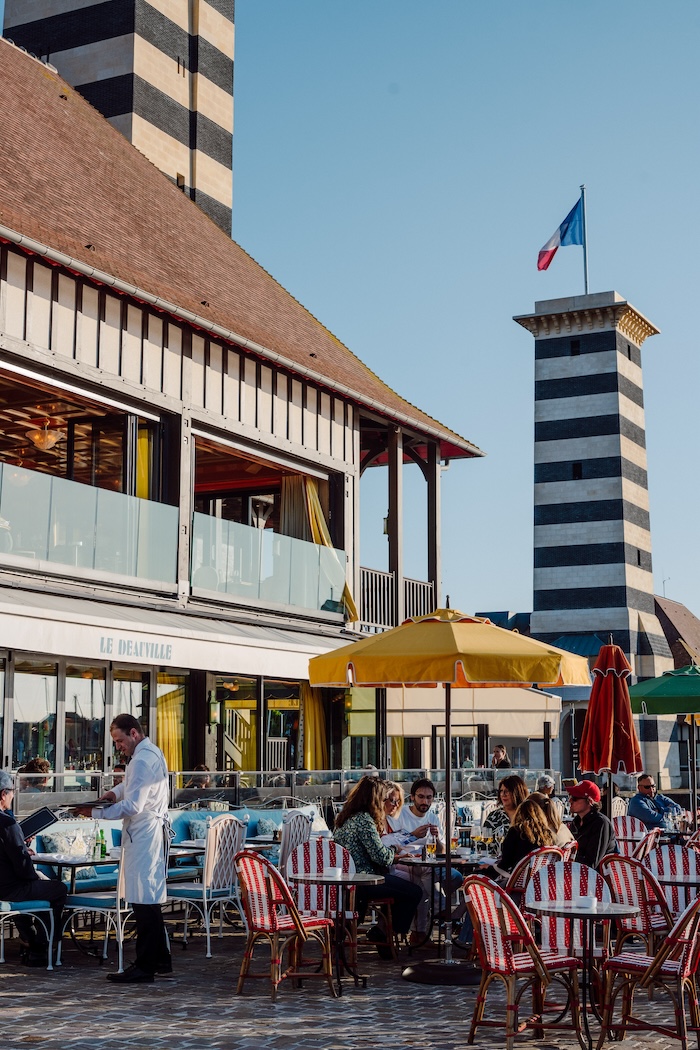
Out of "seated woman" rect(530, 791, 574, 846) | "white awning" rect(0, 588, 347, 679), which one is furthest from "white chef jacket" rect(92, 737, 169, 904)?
"white awning" rect(0, 588, 347, 679)

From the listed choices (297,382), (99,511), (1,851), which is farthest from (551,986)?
(297,382)

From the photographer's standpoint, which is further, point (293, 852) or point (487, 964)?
point (293, 852)

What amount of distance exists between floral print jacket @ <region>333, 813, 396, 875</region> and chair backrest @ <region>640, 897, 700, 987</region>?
330 centimetres

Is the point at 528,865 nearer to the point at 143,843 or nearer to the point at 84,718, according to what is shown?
the point at 143,843

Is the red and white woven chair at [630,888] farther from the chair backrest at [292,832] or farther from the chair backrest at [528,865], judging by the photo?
the chair backrest at [292,832]

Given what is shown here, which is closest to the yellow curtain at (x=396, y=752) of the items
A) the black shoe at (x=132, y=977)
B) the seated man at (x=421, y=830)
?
the seated man at (x=421, y=830)

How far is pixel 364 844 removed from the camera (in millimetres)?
10102

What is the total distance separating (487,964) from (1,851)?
4.18m

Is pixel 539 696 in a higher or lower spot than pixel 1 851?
higher

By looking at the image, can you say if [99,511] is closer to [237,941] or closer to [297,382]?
[297,382]

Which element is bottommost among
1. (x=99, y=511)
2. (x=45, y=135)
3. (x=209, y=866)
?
(x=209, y=866)

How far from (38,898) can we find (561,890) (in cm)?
421

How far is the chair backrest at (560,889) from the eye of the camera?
7445 millimetres

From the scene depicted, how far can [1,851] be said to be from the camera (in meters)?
9.55
